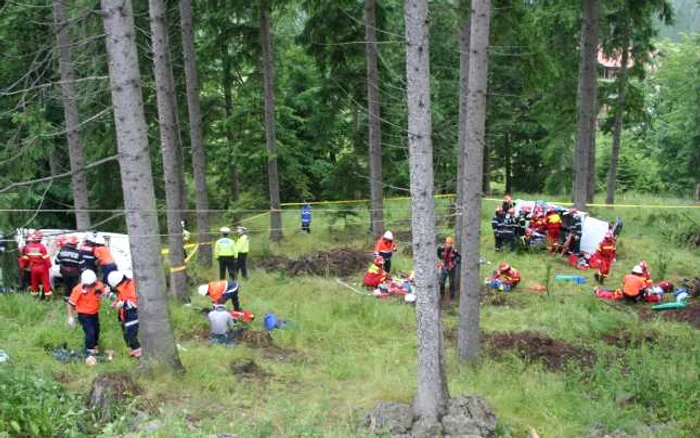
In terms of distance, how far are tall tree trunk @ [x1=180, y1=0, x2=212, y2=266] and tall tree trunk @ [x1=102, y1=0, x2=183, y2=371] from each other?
6.76 metres

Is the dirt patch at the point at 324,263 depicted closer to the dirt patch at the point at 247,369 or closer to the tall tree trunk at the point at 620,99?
the dirt patch at the point at 247,369

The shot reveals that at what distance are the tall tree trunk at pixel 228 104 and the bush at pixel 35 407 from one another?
13881mm

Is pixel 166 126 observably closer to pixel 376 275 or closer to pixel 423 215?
pixel 376 275

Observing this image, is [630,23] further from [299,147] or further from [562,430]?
[562,430]

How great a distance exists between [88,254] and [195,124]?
493cm

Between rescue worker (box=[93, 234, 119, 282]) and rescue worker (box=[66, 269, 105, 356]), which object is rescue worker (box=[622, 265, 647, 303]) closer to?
rescue worker (box=[66, 269, 105, 356])

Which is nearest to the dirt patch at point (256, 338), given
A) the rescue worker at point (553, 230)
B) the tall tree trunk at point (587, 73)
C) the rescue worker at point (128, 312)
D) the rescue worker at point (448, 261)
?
the rescue worker at point (128, 312)

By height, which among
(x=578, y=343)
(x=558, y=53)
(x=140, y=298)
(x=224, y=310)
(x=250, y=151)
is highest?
(x=558, y=53)

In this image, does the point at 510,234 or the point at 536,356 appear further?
the point at 510,234

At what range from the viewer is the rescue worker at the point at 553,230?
18.3m

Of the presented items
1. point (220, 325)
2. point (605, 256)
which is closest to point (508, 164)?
point (605, 256)

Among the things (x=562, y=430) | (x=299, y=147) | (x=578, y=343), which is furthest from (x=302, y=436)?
(x=299, y=147)

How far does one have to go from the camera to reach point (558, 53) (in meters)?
19.0

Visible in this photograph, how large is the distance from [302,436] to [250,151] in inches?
642
